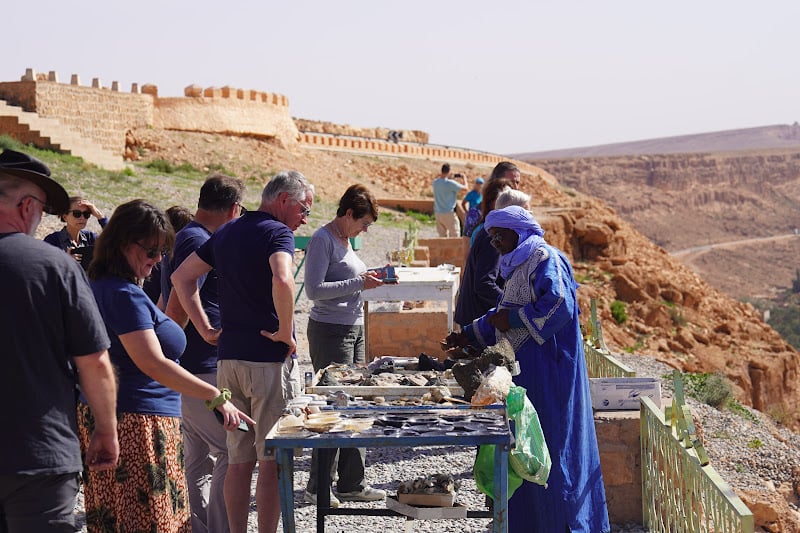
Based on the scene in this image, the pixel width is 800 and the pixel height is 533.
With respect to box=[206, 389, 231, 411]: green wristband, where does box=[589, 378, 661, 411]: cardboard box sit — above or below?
below

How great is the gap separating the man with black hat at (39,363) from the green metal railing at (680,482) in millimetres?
2255

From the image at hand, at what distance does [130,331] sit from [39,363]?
1.85ft

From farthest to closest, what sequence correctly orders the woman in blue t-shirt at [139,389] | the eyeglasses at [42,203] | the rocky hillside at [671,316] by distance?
1. the rocky hillside at [671,316]
2. the woman in blue t-shirt at [139,389]
3. the eyeglasses at [42,203]

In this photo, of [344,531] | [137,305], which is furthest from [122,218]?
[344,531]

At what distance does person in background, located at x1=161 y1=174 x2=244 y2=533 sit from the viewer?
4512mm

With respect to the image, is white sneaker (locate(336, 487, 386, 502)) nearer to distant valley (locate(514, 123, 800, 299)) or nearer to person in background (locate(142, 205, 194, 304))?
person in background (locate(142, 205, 194, 304))

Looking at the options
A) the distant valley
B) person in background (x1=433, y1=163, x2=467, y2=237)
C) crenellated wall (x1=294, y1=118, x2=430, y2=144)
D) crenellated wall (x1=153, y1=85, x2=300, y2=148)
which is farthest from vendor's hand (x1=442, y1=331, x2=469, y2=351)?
the distant valley

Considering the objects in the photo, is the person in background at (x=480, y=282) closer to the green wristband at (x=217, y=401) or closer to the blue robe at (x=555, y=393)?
the blue robe at (x=555, y=393)

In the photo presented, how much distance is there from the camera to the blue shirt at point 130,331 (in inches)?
137

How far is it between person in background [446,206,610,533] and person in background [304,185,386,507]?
0.95 m

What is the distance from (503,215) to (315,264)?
1199 mm

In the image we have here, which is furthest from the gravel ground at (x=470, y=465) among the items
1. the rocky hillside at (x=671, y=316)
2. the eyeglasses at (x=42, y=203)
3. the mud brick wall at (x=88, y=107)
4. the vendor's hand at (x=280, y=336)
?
the mud brick wall at (x=88, y=107)

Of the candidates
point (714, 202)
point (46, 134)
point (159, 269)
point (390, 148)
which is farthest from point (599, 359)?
point (714, 202)

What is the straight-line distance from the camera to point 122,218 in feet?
11.8
